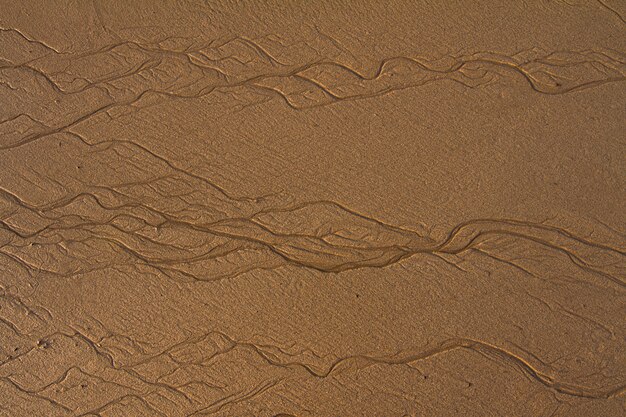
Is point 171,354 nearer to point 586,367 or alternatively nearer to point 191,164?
point 191,164

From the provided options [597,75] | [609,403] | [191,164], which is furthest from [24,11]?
[609,403]

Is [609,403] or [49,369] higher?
[609,403]

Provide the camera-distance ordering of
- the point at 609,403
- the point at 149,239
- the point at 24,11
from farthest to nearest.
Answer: the point at 24,11, the point at 149,239, the point at 609,403

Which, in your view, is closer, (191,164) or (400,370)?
(400,370)

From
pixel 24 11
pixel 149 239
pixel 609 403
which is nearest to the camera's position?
pixel 609 403

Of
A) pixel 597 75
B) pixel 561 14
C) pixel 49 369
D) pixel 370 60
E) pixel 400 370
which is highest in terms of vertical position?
pixel 561 14

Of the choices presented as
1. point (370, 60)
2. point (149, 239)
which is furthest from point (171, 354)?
point (370, 60)
